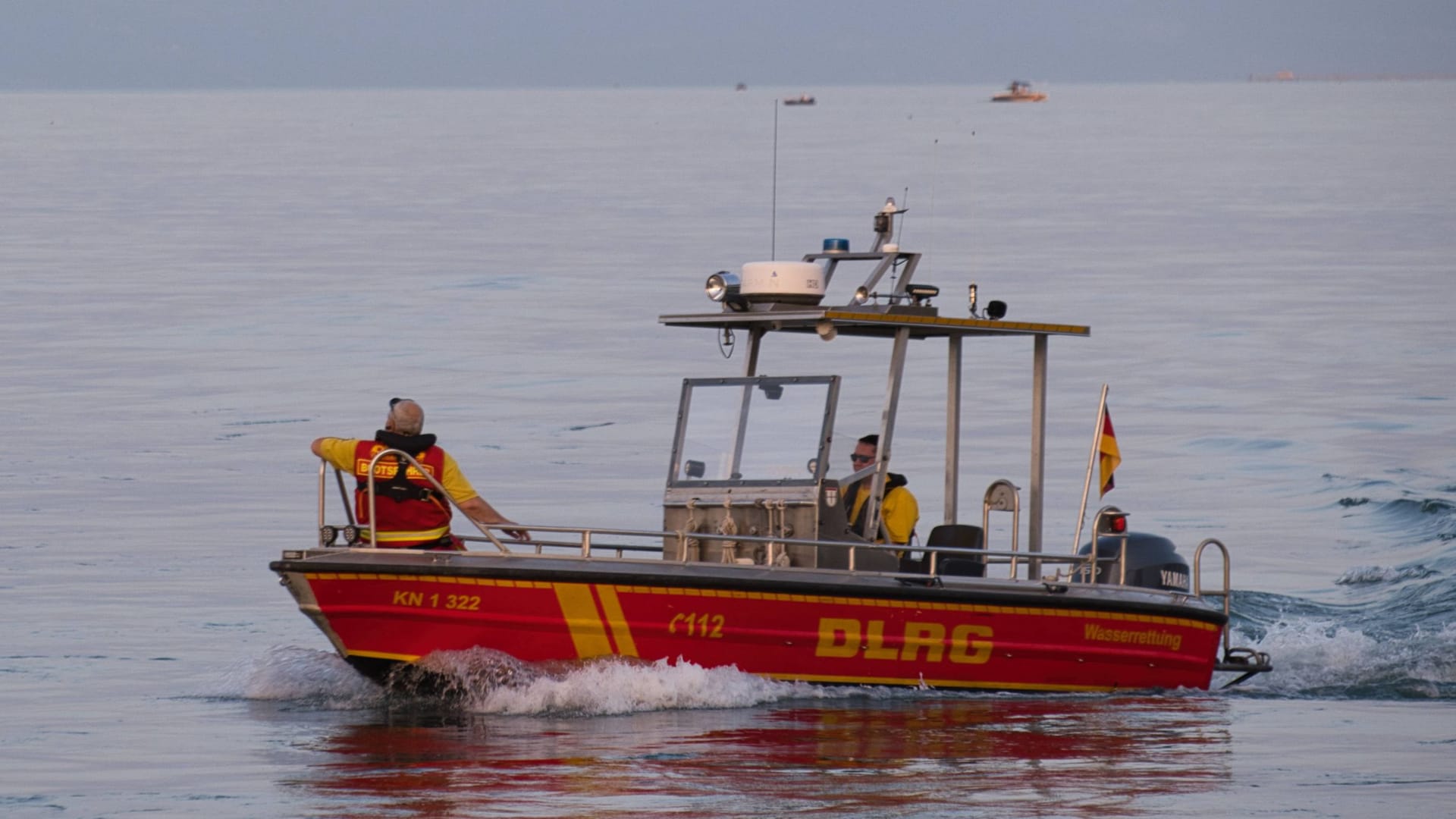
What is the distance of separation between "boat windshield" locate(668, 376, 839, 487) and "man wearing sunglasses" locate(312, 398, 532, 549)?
1.34 metres

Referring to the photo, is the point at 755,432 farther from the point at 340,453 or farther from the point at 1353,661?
the point at 1353,661

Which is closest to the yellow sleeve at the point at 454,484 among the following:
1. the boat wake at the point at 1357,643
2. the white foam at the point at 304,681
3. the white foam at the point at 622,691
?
the white foam at the point at 622,691

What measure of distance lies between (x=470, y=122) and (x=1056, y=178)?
3661 inches

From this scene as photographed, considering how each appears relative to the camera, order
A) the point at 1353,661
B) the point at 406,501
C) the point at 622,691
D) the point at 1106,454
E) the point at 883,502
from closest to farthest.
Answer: the point at 622,691, the point at 406,501, the point at 883,502, the point at 1106,454, the point at 1353,661

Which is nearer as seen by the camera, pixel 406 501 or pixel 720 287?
pixel 406 501

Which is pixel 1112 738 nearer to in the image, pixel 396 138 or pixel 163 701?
pixel 163 701

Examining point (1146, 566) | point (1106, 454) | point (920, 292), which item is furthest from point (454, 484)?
point (1146, 566)

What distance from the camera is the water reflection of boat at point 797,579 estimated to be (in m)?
12.9

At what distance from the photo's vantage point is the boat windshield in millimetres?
13859

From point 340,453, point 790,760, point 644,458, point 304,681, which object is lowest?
point 790,760

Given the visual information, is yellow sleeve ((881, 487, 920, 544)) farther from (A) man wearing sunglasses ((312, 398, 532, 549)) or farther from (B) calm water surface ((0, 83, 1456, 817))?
(A) man wearing sunglasses ((312, 398, 532, 549))

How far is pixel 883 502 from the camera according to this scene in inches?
559

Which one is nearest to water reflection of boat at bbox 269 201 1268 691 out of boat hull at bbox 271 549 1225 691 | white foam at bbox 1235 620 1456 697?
boat hull at bbox 271 549 1225 691

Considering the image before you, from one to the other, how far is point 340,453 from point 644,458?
11646mm
